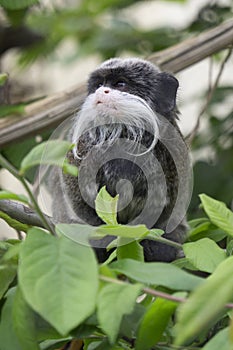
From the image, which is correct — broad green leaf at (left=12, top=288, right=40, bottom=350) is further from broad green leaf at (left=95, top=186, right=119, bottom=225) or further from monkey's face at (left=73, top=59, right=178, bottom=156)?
monkey's face at (left=73, top=59, right=178, bottom=156)

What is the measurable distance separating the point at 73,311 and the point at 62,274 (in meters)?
0.04

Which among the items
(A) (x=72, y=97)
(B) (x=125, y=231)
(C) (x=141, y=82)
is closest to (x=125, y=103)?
(C) (x=141, y=82)

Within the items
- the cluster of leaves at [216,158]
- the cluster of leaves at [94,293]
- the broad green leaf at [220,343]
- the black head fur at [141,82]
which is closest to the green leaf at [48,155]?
the cluster of leaves at [94,293]

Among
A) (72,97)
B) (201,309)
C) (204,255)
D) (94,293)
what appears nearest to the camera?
(201,309)

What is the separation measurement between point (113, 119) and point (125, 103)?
0.14 feet

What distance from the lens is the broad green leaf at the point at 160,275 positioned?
761 mm

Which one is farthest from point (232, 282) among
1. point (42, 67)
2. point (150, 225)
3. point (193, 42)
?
point (42, 67)

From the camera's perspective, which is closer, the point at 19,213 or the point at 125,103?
the point at 19,213

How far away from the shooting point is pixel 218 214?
3.18ft

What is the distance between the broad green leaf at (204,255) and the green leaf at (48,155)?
268 millimetres

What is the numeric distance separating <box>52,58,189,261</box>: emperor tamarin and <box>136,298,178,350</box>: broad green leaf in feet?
2.24

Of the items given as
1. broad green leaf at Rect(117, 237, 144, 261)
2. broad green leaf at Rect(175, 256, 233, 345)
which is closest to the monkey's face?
broad green leaf at Rect(117, 237, 144, 261)

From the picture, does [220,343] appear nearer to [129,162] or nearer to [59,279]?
[59,279]

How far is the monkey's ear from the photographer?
1.68 m
